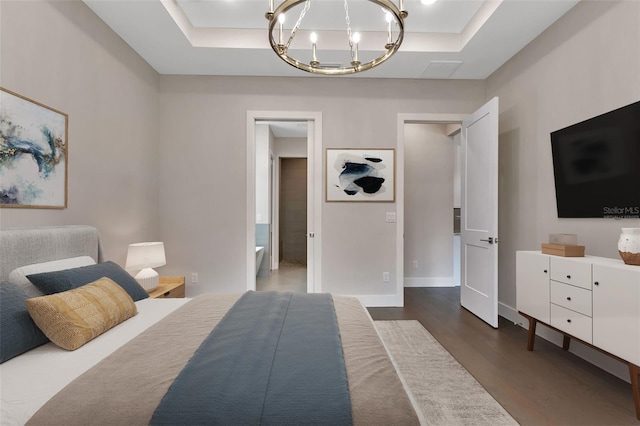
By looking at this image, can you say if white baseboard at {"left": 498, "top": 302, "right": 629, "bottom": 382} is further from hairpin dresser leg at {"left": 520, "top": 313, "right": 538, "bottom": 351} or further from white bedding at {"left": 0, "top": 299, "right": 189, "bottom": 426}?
white bedding at {"left": 0, "top": 299, "right": 189, "bottom": 426}

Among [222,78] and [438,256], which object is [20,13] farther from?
[438,256]

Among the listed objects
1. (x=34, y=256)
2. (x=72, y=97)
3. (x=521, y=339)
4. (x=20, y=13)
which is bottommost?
(x=521, y=339)

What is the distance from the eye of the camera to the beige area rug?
1628 mm

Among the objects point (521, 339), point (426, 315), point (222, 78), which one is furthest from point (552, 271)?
point (222, 78)

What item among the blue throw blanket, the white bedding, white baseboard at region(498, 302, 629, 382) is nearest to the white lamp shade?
the white bedding

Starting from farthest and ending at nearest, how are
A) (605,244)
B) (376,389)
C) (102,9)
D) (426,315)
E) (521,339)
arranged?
(426,315) < (521,339) < (102,9) < (605,244) < (376,389)

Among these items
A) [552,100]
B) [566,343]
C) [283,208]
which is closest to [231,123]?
[552,100]

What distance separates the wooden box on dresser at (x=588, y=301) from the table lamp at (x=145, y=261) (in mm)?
3288

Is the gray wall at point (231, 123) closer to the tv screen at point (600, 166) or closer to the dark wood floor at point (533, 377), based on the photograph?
the tv screen at point (600, 166)

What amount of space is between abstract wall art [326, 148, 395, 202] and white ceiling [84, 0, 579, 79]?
0.97 m

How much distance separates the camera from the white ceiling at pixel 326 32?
2.50m

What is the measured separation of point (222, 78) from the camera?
3529 mm

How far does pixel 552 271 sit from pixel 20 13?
400 centimetres

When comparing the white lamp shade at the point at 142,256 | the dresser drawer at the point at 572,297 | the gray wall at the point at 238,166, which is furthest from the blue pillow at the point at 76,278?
the dresser drawer at the point at 572,297
